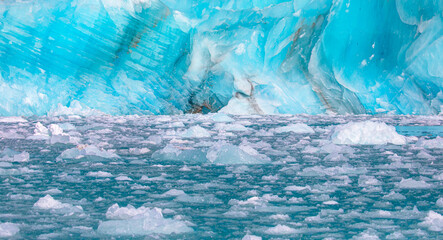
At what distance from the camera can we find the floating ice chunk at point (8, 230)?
157 cm

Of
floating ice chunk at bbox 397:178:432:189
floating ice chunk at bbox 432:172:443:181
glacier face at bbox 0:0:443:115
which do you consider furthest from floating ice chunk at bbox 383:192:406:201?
glacier face at bbox 0:0:443:115

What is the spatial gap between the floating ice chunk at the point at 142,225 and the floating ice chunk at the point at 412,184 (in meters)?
1.23

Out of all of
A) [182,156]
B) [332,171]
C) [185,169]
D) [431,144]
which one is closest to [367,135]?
[431,144]

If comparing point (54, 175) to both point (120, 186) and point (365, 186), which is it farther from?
point (365, 186)

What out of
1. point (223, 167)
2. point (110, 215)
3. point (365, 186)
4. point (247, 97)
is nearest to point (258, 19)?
point (247, 97)

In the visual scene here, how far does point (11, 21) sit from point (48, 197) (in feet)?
24.5

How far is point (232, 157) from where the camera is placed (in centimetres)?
329

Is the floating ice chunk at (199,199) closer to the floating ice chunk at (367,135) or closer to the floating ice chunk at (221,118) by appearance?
the floating ice chunk at (367,135)

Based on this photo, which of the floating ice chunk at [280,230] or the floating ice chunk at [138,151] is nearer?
the floating ice chunk at [280,230]

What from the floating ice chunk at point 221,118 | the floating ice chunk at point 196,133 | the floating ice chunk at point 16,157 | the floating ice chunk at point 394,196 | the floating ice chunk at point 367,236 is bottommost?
the floating ice chunk at point 367,236

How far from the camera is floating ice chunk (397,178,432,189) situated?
2393 millimetres

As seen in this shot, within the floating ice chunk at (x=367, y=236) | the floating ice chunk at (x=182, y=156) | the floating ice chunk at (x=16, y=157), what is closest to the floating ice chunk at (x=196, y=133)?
the floating ice chunk at (x=182, y=156)

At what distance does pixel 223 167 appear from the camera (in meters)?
3.08

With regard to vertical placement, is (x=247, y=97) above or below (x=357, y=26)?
below
